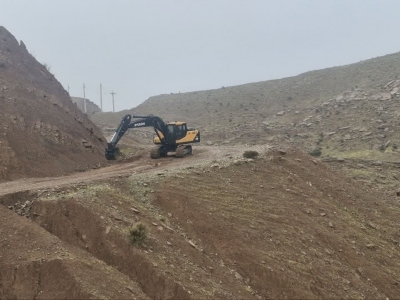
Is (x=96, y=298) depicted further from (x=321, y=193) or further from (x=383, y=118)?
(x=383, y=118)

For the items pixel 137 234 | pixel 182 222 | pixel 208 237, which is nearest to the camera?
pixel 137 234

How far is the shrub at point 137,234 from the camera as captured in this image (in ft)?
34.8

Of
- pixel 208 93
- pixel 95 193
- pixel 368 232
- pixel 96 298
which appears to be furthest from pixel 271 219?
pixel 208 93

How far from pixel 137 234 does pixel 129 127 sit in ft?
39.1

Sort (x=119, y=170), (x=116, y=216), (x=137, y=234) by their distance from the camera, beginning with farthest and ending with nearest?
(x=119, y=170) < (x=116, y=216) < (x=137, y=234)

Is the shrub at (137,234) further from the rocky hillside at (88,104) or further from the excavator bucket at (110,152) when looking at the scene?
the rocky hillside at (88,104)

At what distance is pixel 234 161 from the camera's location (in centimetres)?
1738

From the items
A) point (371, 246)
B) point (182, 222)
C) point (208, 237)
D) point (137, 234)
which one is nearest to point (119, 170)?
point (182, 222)

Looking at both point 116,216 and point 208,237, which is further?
point 208,237

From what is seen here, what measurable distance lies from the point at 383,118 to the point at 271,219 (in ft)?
87.2

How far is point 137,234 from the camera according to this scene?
421 inches

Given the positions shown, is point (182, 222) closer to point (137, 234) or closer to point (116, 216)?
point (116, 216)

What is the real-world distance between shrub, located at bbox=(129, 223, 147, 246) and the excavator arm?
1113 centimetres

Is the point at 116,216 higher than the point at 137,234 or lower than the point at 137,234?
higher
